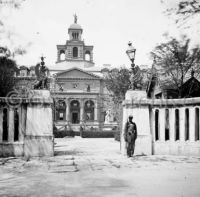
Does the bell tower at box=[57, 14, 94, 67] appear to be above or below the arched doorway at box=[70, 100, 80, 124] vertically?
above

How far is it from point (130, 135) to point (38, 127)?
306cm

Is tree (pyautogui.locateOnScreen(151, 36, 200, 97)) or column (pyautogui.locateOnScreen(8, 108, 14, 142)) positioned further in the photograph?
tree (pyautogui.locateOnScreen(151, 36, 200, 97))

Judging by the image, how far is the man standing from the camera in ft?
33.2

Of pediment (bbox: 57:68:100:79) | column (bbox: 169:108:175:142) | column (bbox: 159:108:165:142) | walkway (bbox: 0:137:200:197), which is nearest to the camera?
walkway (bbox: 0:137:200:197)

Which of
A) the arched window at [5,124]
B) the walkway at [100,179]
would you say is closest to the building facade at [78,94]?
the arched window at [5,124]

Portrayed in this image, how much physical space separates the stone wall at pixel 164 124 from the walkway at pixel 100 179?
1.58 m

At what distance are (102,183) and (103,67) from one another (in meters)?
79.0

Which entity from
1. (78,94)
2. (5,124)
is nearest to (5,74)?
(5,124)

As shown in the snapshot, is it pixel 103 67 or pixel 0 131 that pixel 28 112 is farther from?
pixel 103 67

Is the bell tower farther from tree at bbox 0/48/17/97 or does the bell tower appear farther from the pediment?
tree at bbox 0/48/17/97

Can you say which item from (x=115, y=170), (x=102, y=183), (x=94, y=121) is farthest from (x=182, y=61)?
(x=94, y=121)

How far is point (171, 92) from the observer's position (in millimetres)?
25344

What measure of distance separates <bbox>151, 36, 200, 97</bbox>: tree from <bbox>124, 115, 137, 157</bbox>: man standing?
13.9 m

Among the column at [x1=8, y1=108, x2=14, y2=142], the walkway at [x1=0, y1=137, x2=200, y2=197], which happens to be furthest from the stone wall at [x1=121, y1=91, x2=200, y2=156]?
the column at [x1=8, y1=108, x2=14, y2=142]
